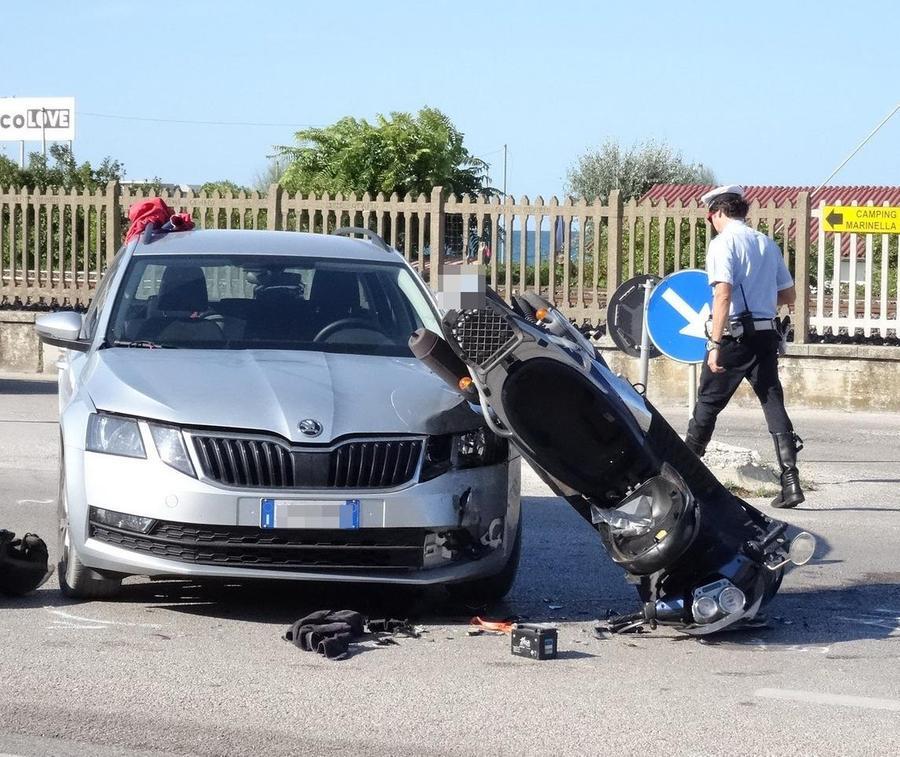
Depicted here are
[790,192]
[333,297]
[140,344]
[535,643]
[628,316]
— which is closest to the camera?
[535,643]

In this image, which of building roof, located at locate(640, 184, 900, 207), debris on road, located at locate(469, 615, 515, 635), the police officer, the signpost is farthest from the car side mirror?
building roof, located at locate(640, 184, 900, 207)

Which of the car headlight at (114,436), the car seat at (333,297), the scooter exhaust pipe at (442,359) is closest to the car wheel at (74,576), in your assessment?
the car headlight at (114,436)

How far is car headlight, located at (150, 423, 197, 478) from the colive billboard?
56.9m

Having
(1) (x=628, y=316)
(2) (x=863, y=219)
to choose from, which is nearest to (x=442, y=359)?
(1) (x=628, y=316)

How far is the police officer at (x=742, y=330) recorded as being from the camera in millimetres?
9188

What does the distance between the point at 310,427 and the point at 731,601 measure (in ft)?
5.68

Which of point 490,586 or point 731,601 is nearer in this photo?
point 731,601

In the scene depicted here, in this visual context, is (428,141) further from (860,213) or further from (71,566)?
(71,566)

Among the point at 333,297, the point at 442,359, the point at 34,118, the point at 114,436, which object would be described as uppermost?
the point at 34,118

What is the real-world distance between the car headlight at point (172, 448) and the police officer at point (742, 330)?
420 centimetres

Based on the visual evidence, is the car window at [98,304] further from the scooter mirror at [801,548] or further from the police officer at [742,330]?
the police officer at [742,330]

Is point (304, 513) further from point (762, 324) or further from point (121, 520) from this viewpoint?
point (762, 324)

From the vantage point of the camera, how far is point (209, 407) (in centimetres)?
593

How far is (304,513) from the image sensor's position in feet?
19.1
